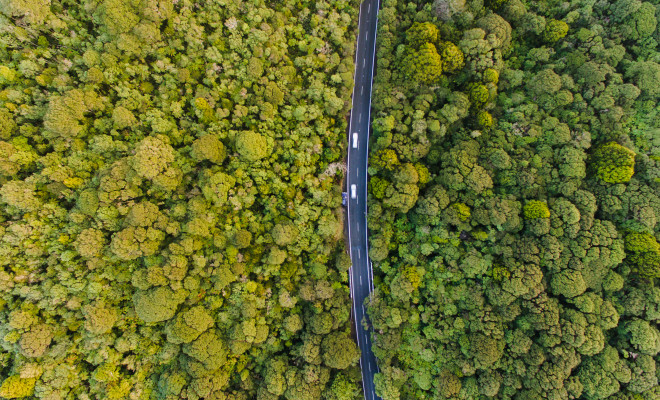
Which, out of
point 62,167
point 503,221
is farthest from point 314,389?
point 62,167

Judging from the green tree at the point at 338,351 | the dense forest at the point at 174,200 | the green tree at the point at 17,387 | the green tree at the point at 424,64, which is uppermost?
the green tree at the point at 424,64

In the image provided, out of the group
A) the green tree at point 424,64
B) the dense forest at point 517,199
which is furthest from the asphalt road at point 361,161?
the green tree at point 424,64

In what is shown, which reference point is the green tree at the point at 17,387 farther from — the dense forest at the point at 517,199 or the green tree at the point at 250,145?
the dense forest at the point at 517,199

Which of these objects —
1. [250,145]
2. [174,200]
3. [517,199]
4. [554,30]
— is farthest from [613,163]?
[174,200]

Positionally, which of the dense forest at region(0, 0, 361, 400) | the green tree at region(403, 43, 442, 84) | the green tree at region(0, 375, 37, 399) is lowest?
the green tree at region(0, 375, 37, 399)

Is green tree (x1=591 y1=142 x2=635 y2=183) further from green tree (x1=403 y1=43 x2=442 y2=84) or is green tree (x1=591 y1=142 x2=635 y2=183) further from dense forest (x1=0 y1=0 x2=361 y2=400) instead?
dense forest (x1=0 y1=0 x2=361 y2=400)

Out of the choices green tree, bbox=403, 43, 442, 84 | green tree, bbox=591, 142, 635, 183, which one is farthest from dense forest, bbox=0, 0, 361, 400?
green tree, bbox=591, 142, 635, 183
